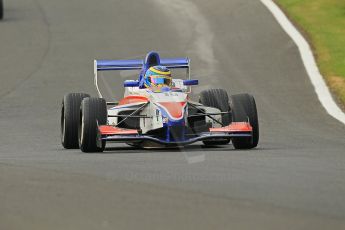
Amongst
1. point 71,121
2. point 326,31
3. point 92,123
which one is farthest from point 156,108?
point 326,31

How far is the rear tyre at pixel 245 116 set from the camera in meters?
16.8

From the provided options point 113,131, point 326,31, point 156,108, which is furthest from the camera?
point 326,31

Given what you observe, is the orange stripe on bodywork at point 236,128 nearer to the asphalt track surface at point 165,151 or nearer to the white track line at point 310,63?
the asphalt track surface at point 165,151

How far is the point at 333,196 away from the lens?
10320 mm

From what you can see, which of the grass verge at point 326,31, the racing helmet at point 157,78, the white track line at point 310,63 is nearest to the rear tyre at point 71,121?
the racing helmet at point 157,78

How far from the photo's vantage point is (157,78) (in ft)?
57.4

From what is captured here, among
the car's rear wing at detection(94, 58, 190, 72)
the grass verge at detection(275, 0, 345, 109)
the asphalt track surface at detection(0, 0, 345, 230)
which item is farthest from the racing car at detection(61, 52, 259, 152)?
the grass verge at detection(275, 0, 345, 109)

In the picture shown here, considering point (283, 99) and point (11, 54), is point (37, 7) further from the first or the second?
point (283, 99)

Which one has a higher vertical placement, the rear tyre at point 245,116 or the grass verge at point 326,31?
the grass verge at point 326,31

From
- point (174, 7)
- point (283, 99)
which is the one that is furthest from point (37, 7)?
point (283, 99)

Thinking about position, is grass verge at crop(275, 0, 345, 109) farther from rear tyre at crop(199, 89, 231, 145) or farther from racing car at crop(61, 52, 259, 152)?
racing car at crop(61, 52, 259, 152)

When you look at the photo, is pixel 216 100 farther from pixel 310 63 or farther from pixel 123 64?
pixel 310 63

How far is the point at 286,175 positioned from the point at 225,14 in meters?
25.2

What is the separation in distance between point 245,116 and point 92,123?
2.19 m
